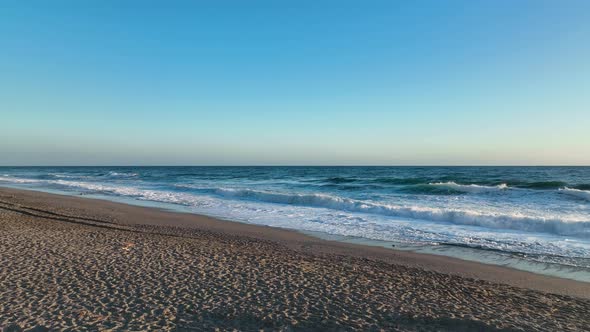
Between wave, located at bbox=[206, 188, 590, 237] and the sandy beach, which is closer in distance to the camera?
the sandy beach

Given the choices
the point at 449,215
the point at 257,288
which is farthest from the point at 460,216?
the point at 257,288

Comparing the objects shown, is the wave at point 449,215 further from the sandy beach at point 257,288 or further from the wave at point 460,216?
the sandy beach at point 257,288

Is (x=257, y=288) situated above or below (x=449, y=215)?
above

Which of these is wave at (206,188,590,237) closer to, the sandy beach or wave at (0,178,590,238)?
wave at (0,178,590,238)

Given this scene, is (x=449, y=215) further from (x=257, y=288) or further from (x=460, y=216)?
(x=257, y=288)

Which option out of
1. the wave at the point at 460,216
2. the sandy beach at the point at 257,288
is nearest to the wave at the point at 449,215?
the wave at the point at 460,216

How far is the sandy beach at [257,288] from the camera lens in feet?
15.8

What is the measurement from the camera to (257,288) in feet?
19.8

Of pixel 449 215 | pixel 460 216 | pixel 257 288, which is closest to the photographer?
pixel 257 288

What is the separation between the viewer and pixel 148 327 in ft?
14.8

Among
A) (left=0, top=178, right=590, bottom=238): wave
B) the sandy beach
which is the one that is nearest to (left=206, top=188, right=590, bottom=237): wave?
(left=0, top=178, right=590, bottom=238): wave

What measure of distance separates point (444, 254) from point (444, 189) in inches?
817

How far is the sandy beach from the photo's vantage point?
4801 mm

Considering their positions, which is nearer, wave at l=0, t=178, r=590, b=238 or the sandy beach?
the sandy beach
